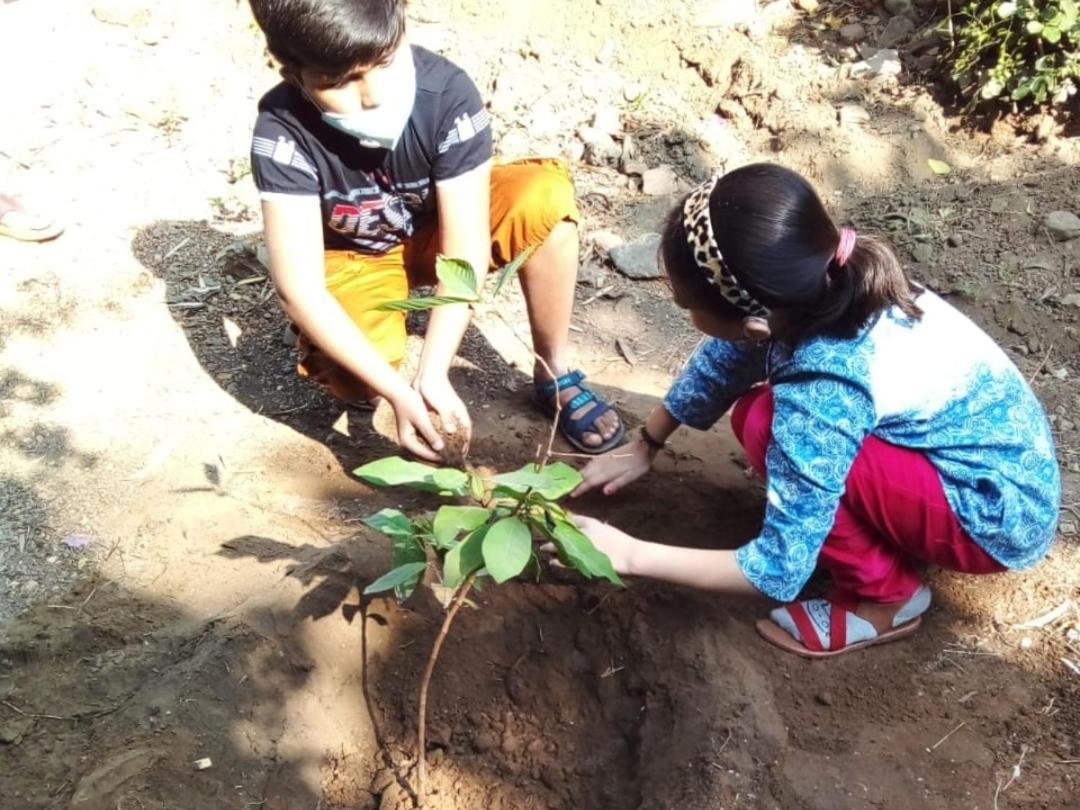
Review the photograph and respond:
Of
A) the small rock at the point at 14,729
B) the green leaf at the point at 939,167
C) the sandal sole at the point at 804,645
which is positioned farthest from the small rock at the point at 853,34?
the small rock at the point at 14,729

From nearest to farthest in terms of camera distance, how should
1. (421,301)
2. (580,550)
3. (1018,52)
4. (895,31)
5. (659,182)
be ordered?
(421,301) → (580,550) → (1018,52) → (659,182) → (895,31)

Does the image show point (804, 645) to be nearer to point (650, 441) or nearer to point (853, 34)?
point (650, 441)

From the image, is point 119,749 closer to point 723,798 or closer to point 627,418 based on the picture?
point 723,798

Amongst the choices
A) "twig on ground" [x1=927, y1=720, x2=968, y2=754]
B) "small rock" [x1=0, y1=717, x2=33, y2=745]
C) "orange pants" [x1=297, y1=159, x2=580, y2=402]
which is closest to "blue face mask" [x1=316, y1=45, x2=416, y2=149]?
"orange pants" [x1=297, y1=159, x2=580, y2=402]

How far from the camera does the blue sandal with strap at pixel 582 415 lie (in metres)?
2.36

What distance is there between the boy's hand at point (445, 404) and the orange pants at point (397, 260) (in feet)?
1.20

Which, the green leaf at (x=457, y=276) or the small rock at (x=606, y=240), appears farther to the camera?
the small rock at (x=606, y=240)

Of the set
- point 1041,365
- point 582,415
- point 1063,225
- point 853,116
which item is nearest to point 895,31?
point 853,116

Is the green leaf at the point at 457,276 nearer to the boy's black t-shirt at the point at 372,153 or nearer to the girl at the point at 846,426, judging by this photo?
the girl at the point at 846,426

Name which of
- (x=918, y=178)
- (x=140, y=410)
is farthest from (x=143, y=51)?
(x=918, y=178)

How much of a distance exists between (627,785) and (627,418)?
1.10 meters

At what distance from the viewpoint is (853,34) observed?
11.4 ft

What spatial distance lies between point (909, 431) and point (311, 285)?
1209 millimetres

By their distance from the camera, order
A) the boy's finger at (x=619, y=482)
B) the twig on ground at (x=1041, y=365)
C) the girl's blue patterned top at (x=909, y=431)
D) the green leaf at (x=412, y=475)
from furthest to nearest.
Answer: the twig on ground at (x=1041, y=365), the boy's finger at (x=619, y=482), the girl's blue patterned top at (x=909, y=431), the green leaf at (x=412, y=475)
